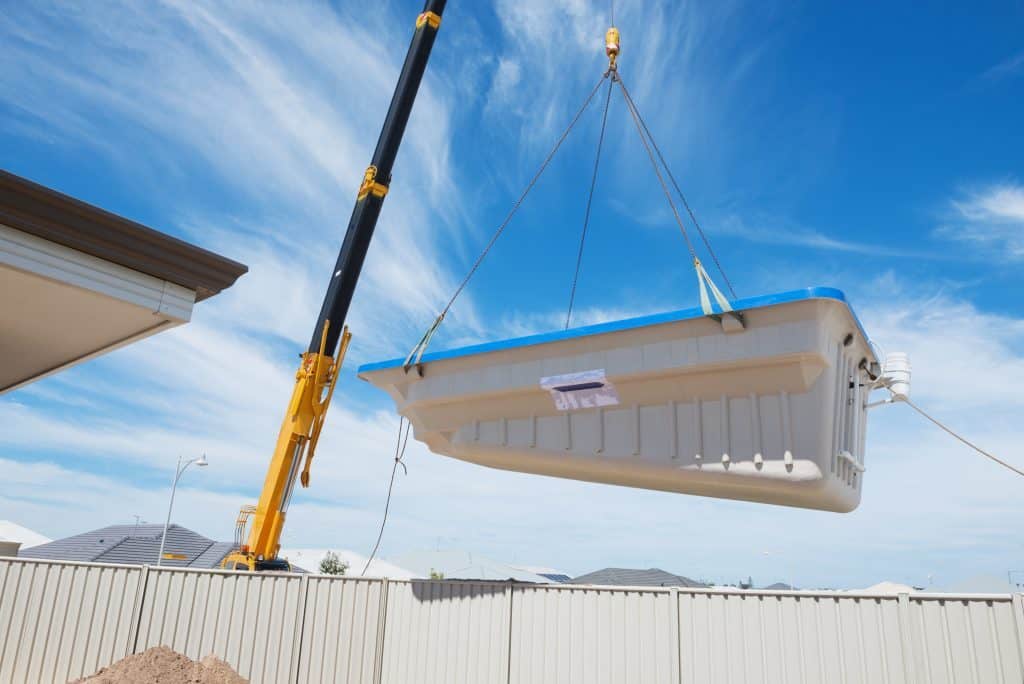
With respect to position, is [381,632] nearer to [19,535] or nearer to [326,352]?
[326,352]

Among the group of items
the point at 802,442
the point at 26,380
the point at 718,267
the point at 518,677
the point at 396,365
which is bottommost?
the point at 518,677

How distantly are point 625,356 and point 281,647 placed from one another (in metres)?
6.57

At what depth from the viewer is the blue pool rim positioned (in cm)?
795

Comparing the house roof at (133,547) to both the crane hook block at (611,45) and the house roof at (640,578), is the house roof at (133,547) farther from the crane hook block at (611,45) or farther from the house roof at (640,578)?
the crane hook block at (611,45)

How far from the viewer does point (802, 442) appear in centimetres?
817

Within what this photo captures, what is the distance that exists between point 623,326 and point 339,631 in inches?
244

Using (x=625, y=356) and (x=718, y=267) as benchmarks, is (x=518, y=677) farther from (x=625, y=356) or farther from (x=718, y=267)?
(x=718, y=267)

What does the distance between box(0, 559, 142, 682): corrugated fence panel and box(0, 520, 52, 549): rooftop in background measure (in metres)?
32.5

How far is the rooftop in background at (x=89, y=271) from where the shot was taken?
6293mm

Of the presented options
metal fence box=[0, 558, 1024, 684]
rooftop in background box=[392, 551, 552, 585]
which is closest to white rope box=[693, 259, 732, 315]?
metal fence box=[0, 558, 1024, 684]

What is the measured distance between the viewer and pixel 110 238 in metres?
6.69

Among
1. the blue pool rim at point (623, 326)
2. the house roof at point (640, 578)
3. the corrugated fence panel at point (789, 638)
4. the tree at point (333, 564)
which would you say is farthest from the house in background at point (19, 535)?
the corrugated fence panel at point (789, 638)

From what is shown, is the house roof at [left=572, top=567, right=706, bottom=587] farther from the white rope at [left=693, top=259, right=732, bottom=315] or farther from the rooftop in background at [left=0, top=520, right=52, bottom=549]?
the rooftop in background at [left=0, top=520, right=52, bottom=549]

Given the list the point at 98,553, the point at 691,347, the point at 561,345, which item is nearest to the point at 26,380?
the point at 561,345
